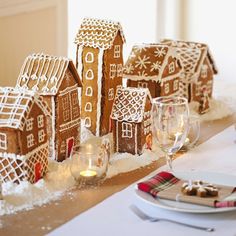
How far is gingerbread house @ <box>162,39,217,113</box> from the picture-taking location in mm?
2178

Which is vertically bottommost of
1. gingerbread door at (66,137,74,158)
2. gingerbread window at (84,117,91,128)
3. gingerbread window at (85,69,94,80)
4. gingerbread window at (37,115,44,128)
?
gingerbread door at (66,137,74,158)

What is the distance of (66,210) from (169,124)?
30 centimetres

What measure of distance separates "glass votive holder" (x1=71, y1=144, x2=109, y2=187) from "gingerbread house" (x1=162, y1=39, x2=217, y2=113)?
27.8 inches

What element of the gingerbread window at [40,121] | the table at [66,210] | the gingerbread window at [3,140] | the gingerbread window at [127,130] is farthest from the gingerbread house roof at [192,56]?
the gingerbread window at [3,140]

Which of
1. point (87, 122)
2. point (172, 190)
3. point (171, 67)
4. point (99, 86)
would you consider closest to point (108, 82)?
point (99, 86)

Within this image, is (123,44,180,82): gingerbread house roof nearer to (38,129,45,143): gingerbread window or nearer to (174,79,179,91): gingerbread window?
(174,79,179,91): gingerbread window

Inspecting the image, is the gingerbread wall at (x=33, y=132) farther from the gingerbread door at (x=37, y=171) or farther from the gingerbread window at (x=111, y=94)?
the gingerbread window at (x=111, y=94)

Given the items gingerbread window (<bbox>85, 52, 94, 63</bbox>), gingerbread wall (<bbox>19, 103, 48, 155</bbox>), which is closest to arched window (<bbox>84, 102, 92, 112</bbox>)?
gingerbread window (<bbox>85, 52, 94, 63</bbox>)

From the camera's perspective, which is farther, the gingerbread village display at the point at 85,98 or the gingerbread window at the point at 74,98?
the gingerbread window at the point at 74,98

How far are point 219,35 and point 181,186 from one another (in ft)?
7.10

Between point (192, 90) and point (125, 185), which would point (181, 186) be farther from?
point (192, 90)

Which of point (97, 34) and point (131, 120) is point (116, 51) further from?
Result: point (131, 120)

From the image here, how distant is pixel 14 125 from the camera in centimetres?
142

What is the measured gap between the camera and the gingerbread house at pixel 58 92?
1.61m
